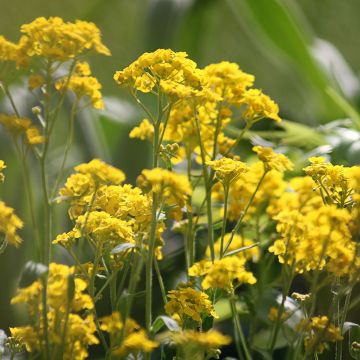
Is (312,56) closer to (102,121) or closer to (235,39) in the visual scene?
(102,121)

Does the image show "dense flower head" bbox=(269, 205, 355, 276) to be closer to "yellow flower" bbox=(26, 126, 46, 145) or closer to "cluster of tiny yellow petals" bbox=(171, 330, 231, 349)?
"cluster of tiny yellow petals" bbox=(171, 330, 231, 349)

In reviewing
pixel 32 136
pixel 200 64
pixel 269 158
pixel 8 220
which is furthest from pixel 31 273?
pixel 200 64

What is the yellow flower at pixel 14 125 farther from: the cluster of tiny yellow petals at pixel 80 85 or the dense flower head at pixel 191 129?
the dense flower head at pixel 191 129

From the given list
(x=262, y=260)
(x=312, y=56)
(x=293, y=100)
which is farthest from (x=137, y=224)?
(x=293, y=100)

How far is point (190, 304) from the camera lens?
1.95ft

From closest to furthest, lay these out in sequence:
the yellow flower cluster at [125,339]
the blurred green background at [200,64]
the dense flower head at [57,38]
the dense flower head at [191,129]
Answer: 1. the yellow flower cluster at [125,339]
2. the dense flower head at [57,38]
3. the dense flower head at [191,129]
4. the blurred green background at [200,64]

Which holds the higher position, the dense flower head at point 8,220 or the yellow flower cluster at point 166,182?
the yellow flower cluster at point 166,182

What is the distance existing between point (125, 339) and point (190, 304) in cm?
8

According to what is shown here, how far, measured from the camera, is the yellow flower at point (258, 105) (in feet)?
2.30

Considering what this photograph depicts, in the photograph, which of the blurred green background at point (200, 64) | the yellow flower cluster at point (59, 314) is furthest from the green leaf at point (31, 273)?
the blurred green background at point (200, 64)

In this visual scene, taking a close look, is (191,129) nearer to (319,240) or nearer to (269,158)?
(269,158)

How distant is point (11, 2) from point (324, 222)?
335 cm

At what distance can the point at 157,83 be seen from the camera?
64 cm

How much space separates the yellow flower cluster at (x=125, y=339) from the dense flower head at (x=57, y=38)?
8.0 inches
